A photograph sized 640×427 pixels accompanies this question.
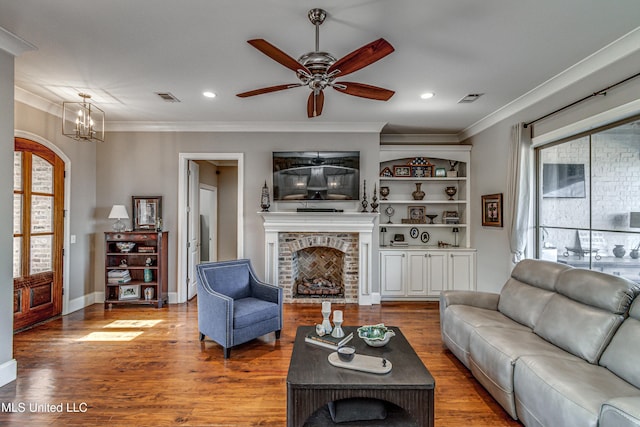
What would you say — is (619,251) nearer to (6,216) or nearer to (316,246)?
(316,246)

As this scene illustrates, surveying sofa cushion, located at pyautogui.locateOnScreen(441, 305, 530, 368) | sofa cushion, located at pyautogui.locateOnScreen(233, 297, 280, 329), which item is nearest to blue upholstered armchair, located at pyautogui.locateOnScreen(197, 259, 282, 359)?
sofa cushion, located at pyautogui.locateOnScreen(233, 297, 280, 329)

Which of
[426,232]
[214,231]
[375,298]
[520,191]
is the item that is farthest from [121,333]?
[520,191]

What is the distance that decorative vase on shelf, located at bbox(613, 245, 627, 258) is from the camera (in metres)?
2.65

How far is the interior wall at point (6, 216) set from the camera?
247cm

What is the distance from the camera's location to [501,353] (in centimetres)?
217

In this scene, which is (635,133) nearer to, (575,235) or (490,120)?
(575,235)

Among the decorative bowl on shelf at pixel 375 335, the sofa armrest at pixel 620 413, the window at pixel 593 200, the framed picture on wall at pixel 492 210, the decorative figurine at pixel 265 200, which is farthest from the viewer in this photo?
the decorative figurine at pixel 265 200

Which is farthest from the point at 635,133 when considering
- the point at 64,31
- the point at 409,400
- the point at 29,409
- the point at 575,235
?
the point at 29,409

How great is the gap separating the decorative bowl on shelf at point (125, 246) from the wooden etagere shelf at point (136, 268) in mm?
13

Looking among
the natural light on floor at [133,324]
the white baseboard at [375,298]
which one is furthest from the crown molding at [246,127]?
the natural light on floor at [133,324]

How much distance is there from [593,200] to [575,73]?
3.96 feet

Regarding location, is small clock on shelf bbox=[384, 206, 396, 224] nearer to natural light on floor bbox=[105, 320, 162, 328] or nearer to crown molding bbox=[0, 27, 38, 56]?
natural light on floor bbox=[105, 320, 162, 328]

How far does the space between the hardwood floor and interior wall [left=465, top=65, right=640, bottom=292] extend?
51.3 inches

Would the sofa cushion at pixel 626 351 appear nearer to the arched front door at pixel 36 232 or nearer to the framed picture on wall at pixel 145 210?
the framed picture on wall at pixel 145 210
